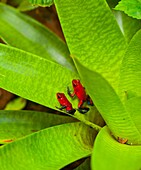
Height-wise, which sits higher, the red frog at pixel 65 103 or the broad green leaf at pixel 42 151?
the red frog at pixel 65 103

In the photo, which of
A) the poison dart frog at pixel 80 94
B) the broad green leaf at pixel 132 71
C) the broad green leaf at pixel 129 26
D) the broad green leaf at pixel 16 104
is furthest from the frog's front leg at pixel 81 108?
the broad green leaf at pixel 16 104

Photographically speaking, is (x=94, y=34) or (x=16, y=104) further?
(x=16, y=104)

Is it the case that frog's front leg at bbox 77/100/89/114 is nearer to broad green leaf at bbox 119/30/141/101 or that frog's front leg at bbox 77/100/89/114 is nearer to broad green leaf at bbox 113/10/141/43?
broad green leaf at bbox 119/30/141/101

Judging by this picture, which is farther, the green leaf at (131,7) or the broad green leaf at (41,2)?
the broad green leaf at (41,2)

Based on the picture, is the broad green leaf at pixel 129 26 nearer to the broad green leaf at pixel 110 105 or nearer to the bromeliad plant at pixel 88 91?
the bromeliad plant at pixel 88 91

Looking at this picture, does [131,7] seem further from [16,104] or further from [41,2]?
[16,104]

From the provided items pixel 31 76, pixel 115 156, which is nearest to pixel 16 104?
pixel 31 76

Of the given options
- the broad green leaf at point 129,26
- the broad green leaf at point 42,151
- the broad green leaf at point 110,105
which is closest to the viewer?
the broad green leaf at point 110,105

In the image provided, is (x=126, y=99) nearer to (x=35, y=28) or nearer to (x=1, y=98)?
(x=35, y=28)
